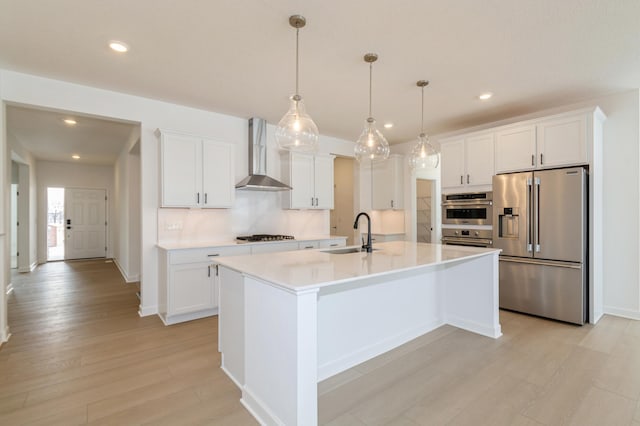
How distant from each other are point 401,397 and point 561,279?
8.90 feet

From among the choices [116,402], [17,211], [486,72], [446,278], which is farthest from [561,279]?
[17,211]

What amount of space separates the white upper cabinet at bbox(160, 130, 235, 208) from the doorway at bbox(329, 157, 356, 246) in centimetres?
329

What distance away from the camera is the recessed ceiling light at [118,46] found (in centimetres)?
251

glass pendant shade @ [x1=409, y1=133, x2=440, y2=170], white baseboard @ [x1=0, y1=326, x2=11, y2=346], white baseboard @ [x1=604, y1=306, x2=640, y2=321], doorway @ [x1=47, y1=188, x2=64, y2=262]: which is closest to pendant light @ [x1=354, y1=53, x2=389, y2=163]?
glass pendant shade @ [x1=409, y1=133, x2=440, y2=170]

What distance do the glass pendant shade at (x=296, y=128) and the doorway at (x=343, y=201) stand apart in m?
4.40

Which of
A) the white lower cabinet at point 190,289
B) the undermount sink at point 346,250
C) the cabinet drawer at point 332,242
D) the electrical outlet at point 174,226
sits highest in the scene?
the electrical outlet at point 174,226

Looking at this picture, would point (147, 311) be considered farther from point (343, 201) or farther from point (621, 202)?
point (621, 202)

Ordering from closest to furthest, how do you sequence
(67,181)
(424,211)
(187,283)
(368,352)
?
(368,352), (187,283), (424,211), (67,181)

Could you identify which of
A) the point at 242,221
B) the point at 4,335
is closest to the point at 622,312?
the point at 242,221

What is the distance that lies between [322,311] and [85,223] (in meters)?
8.90

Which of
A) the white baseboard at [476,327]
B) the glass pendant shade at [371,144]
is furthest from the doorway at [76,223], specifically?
the white baseboard at [476,327]

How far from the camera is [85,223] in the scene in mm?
8500

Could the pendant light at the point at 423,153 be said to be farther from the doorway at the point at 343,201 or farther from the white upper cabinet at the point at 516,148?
the doorway at the point at 343,201

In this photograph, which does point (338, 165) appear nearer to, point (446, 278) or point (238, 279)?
point (446, 278)
